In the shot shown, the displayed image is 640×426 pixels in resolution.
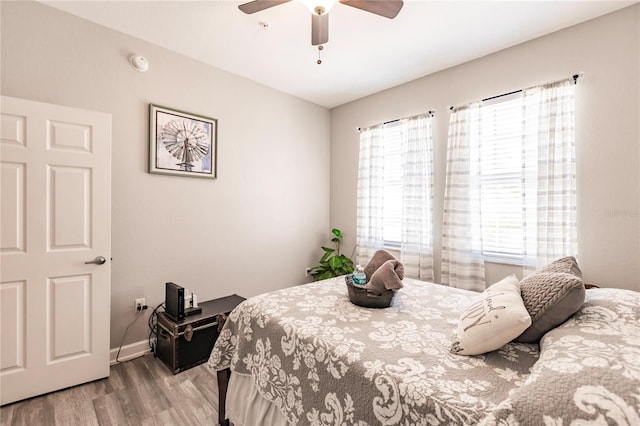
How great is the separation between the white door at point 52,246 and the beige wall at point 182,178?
0.99 feet

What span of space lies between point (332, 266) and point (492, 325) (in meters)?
2.65

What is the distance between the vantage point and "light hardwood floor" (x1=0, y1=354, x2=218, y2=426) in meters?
1.75

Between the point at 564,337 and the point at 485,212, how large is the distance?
1.98m

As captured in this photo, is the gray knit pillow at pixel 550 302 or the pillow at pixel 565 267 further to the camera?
the pillow at pixel 565 267

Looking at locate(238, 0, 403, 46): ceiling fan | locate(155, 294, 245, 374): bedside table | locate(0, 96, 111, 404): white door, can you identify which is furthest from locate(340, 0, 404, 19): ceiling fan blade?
locate(155, 294, 245, 374): bedside table

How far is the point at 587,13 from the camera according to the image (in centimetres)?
215

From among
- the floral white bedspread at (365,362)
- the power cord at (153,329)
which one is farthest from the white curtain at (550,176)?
the power cord at (153,329)

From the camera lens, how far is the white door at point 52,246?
73.2 inches

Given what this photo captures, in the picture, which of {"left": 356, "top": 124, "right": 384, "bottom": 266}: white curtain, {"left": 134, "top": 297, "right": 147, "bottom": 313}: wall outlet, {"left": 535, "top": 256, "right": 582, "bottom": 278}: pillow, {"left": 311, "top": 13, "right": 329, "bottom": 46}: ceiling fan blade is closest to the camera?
{"left": 535, "top": 256, "right": 582, "bottom": 278}: pillow

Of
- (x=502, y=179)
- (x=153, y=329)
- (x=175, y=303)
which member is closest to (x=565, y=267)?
(x=502, y=179)

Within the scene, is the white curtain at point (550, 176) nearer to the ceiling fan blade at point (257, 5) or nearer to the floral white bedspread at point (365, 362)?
the floral white bedspread at point (365, 362)

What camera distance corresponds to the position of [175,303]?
239 centimetres

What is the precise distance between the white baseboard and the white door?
284 mm

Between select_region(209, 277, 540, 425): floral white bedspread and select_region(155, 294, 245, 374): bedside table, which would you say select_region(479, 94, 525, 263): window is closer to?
select_region(209, 277, 540, 425): floral white bedspread
